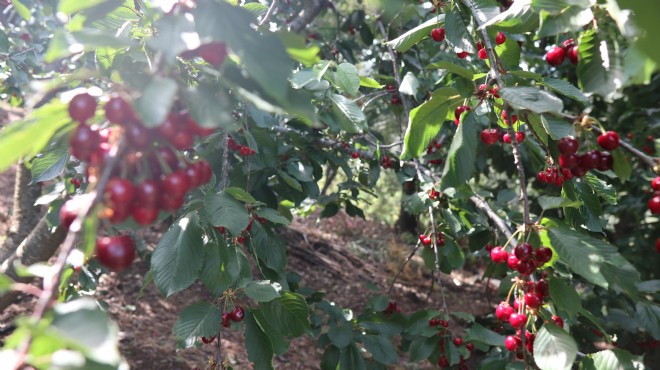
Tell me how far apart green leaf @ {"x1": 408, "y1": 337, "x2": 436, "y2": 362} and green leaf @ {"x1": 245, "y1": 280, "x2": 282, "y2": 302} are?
1.42 metres

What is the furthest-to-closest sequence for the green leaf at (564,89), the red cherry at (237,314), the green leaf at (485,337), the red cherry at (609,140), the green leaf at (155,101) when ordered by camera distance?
the green leaf at (485,337) → the red cherry at (237,314) → the green leaf at (564,89) → the red cherry at (609,140) → the green leaf at (155,101)

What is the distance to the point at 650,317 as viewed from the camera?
2.33 m

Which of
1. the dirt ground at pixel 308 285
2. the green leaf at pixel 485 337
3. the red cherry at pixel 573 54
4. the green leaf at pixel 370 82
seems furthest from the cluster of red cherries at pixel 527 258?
the dirt ground at pixel 308 285

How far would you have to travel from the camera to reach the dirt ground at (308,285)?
15.3 feet

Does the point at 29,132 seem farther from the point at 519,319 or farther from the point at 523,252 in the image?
the point at 519,319

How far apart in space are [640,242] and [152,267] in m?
4.92

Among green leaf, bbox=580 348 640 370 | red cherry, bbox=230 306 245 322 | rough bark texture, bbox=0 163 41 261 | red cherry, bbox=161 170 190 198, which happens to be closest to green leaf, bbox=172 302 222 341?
red cherry, bbox=230 306 245 322

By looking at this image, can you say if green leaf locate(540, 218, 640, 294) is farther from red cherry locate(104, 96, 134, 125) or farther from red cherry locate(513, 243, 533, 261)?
red cherry locate(104, 96, 134, 125)

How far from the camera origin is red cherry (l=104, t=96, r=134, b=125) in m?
0.80

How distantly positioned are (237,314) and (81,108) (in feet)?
4.31

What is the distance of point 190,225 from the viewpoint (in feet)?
5.17

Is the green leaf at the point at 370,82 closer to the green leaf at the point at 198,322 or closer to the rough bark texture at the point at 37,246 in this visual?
the green leaf at the point at 198,322

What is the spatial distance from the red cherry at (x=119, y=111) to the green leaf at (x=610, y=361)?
5.06 ft

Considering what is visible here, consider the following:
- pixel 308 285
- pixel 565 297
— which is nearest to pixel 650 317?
pixel 565 297
